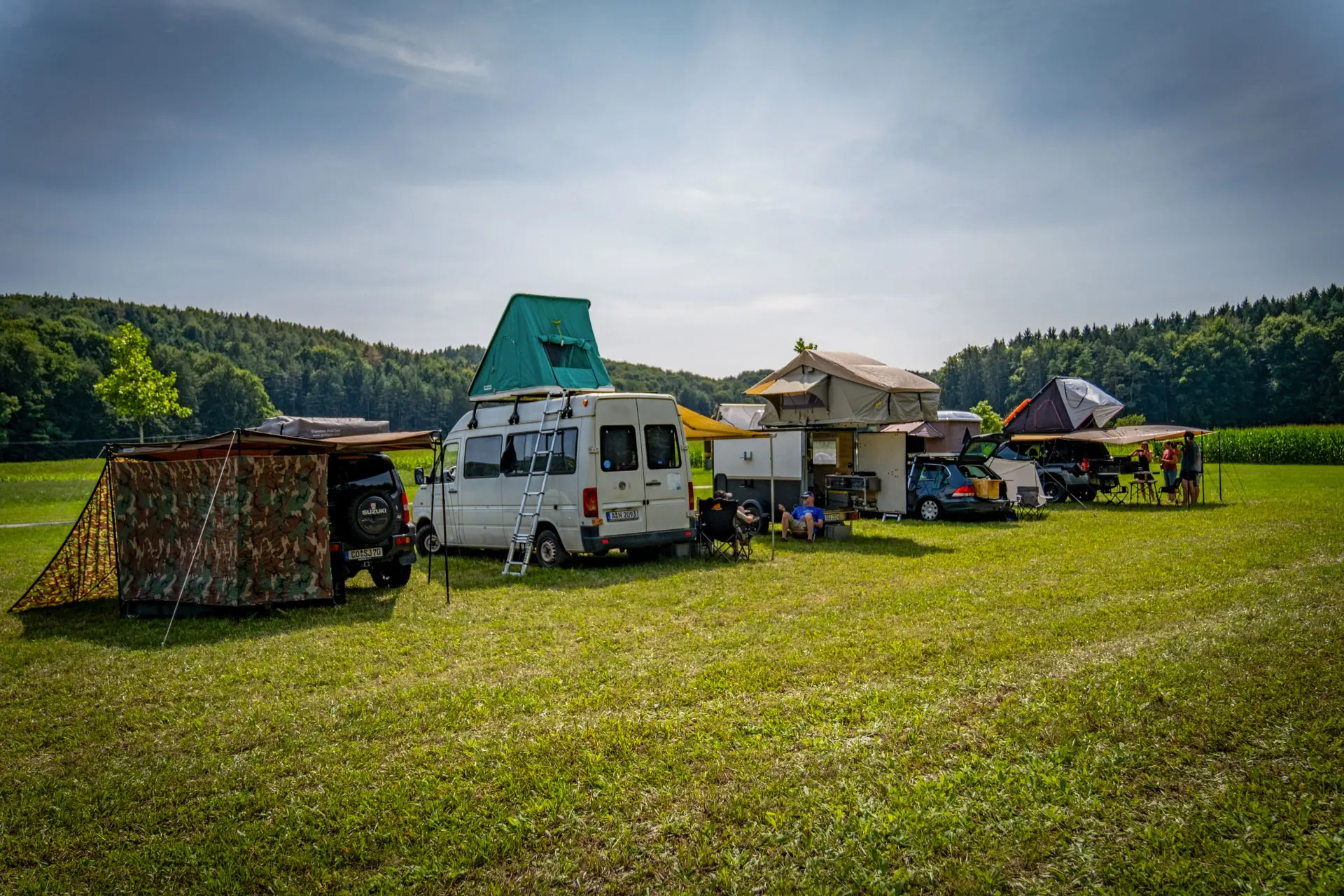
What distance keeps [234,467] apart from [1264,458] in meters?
48.2

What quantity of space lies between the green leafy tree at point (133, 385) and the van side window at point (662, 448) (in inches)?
1631

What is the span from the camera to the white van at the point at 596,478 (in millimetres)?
11109

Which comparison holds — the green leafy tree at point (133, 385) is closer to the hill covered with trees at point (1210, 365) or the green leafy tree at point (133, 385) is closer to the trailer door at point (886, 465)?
the trailer door at point (886, 465)

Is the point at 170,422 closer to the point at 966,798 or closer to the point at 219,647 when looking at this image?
the point at 219,647

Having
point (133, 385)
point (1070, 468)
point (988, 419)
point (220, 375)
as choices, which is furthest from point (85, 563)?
point (220, 375)

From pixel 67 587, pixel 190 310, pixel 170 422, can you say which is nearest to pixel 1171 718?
pixel 67 587

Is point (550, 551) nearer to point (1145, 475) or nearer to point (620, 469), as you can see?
point (620, 469)

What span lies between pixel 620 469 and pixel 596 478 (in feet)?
1.34

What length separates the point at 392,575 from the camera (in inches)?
425

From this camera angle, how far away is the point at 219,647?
292 inches

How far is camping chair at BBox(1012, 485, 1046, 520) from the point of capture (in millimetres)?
18922

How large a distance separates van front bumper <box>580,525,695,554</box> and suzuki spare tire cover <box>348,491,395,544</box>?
255 cm

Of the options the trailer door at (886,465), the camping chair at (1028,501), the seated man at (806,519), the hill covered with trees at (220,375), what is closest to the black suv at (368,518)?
the seated man at (806,519)

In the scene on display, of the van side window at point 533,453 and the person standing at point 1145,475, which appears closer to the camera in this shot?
the van side window at point 533,453
